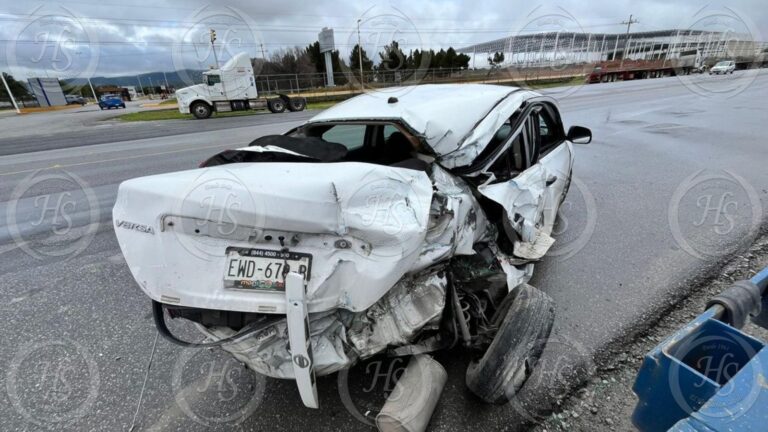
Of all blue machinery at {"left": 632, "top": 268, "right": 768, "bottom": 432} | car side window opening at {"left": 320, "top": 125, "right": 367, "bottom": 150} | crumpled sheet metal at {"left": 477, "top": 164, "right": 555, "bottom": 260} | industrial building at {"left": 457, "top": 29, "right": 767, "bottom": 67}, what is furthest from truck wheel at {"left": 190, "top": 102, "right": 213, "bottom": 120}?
blue machinery at {"left": 632, "top": 268, "right": 768, "bottom": 432}

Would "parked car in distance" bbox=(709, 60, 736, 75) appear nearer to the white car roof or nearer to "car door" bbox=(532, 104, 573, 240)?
"car door" bbox=(532, 104, 573, 240)

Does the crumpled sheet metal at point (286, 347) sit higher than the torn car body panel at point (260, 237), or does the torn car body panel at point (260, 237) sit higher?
the torn car body panel at point (260, 237)

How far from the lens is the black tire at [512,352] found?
183 centimetres

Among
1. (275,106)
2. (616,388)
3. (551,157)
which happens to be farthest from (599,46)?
(616,388)

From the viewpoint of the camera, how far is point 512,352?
6.14 feet

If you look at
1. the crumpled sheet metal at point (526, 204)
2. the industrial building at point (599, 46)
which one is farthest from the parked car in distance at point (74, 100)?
the crumpled sheet metal at point (526, 204)

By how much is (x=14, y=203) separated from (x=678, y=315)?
7.98 m

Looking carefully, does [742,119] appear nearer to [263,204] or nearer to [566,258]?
[566,258]

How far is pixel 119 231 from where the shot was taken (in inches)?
65.1

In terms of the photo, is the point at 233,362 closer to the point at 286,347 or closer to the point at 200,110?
the point at 286,347

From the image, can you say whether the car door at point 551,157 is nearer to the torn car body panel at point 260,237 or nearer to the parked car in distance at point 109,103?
the torn car body panel at point 260,237

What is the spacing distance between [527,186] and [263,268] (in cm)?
187

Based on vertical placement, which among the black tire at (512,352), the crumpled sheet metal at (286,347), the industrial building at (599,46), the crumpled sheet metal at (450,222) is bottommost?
the black tire at (512,352)

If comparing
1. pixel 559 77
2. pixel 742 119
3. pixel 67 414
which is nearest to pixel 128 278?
pixel 67 414
